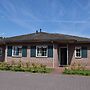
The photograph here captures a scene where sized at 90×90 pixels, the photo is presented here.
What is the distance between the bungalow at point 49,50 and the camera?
26.8 meters

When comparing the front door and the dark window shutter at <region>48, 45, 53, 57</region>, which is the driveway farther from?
the front door

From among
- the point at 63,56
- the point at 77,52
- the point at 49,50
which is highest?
the point at 49,50

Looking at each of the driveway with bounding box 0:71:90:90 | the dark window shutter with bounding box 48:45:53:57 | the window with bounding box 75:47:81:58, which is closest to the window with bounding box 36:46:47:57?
the dark window shutter with bounding box 48:45:53:57

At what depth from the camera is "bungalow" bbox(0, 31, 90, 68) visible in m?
26.8

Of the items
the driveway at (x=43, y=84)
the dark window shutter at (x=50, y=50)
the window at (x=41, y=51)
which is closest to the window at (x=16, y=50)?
the window at (x=41, y=51)

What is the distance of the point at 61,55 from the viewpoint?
97.3 feet

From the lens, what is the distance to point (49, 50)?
88.3ft

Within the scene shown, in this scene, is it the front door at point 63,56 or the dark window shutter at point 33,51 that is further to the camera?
the front door at point 63,56

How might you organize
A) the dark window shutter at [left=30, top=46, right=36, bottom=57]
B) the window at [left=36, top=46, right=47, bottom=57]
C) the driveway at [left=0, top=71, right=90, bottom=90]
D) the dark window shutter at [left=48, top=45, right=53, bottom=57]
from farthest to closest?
the dark window shutter at [left=30, top=46, right=36, bottom=57], the window at [left=36, top=46, right=47, bottom=57], the dark window shutter at [left=48, top=45, right=53, bottom=57], the driveway at [left=0, top=71, right=90, bottom=90]

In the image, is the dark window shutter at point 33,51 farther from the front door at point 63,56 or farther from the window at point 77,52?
the window at point 77,52

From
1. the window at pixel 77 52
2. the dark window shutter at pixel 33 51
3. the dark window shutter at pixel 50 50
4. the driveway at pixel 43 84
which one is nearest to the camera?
the driveway at pixel 43 84

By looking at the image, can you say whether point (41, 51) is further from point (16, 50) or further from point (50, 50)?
point (16, 50)

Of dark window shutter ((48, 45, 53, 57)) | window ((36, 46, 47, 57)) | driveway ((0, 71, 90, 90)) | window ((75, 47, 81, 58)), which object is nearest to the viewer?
driveway ((0, 71, 90, 90))

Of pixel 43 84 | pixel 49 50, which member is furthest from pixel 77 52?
pixel 43 84
